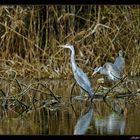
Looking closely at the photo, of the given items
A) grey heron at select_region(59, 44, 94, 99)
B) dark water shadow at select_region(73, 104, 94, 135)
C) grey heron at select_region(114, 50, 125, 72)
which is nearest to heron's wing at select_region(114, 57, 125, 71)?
grey heron at select_region(114, 50, 125, 72)

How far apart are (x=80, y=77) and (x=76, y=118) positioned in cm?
100

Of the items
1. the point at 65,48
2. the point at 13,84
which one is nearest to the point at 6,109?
the point at 13,84

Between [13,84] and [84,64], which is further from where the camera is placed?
[84,64]

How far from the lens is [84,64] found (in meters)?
6.91

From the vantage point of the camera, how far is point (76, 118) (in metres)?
5.31

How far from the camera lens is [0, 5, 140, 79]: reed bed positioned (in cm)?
671

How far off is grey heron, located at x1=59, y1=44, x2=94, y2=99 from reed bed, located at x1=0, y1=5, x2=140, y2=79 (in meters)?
0.28

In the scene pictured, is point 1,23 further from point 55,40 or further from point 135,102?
point 135,102

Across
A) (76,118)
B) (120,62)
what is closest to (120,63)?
(120,62)

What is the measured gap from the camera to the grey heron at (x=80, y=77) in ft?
20.0

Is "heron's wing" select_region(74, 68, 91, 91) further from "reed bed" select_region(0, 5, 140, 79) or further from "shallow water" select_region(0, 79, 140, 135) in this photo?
"reed bed" select_region(0, 5, 140, 79)

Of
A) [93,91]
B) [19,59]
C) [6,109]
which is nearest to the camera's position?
[6,109]

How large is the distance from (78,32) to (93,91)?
84 centimetres

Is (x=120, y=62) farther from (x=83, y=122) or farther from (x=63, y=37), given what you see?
(x=83, y=122)
